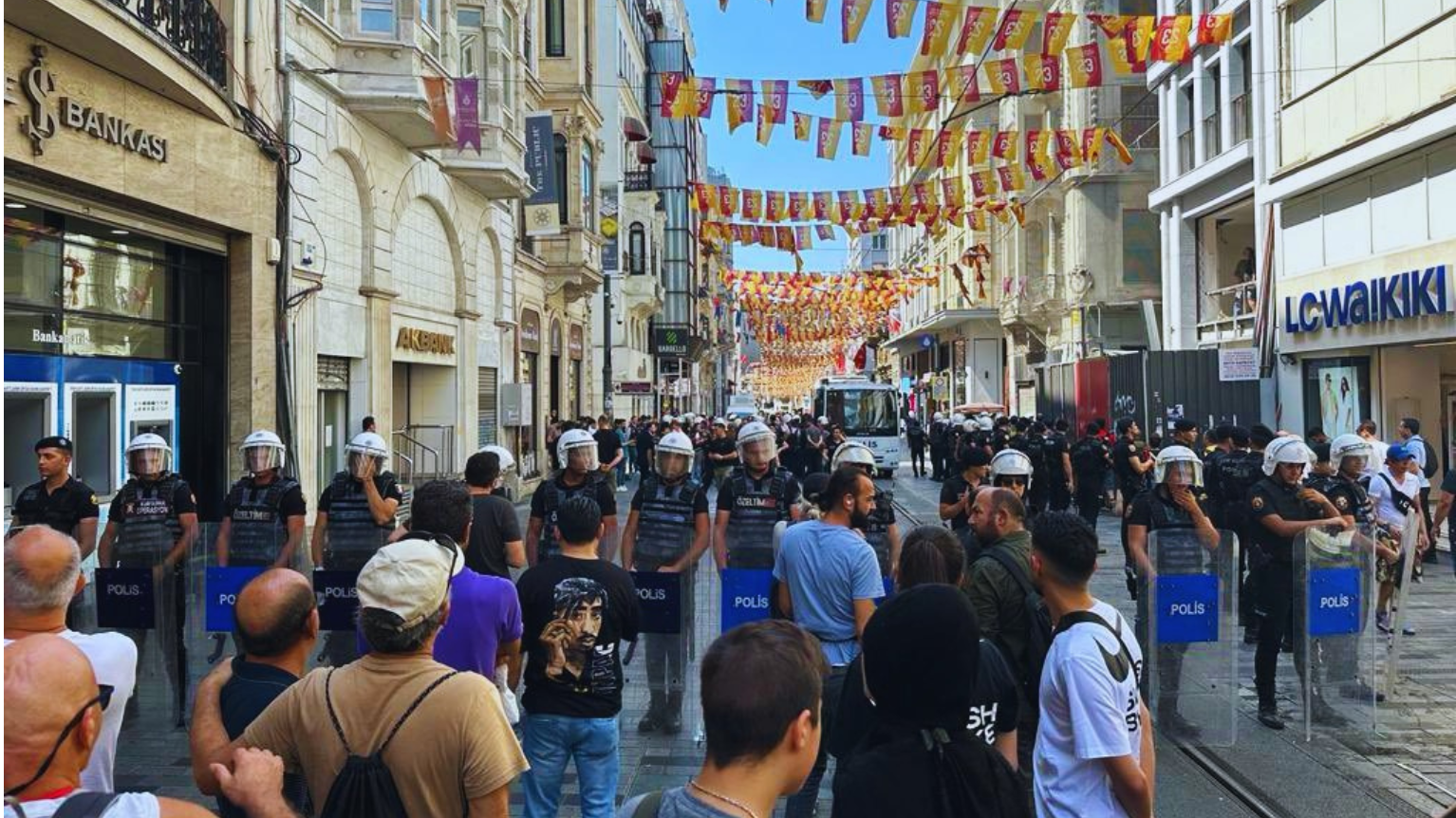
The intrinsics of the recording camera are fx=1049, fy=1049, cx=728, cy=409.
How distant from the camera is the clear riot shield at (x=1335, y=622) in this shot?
6.54 metres

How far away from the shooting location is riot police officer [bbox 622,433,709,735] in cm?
670

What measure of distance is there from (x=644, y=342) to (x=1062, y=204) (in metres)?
19.6

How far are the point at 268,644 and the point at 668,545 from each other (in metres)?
4.34

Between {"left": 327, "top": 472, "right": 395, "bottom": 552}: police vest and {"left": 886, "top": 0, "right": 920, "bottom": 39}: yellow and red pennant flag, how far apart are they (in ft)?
29.8

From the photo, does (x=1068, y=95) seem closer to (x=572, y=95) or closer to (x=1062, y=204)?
(x=1062, y=204)

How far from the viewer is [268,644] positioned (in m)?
2.79

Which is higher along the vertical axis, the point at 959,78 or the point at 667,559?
the point at 959,78

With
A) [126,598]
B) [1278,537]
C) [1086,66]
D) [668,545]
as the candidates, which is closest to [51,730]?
[668,545]

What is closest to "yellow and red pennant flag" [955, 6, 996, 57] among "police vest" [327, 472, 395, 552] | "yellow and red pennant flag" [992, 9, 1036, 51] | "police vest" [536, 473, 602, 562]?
"yellow and red pennant flag" [992, 9, 1036, 51]

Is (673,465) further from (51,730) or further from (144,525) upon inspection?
(51,730)

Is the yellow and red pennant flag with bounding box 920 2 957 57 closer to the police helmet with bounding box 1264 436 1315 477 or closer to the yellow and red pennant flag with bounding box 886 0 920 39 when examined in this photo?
the yellow and red pennant flag with bounding box 886 0 920 39

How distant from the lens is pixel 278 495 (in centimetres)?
712

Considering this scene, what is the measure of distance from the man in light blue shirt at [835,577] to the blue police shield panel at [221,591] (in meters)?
4.18

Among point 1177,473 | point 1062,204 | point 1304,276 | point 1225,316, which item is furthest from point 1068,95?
point 1177,473
